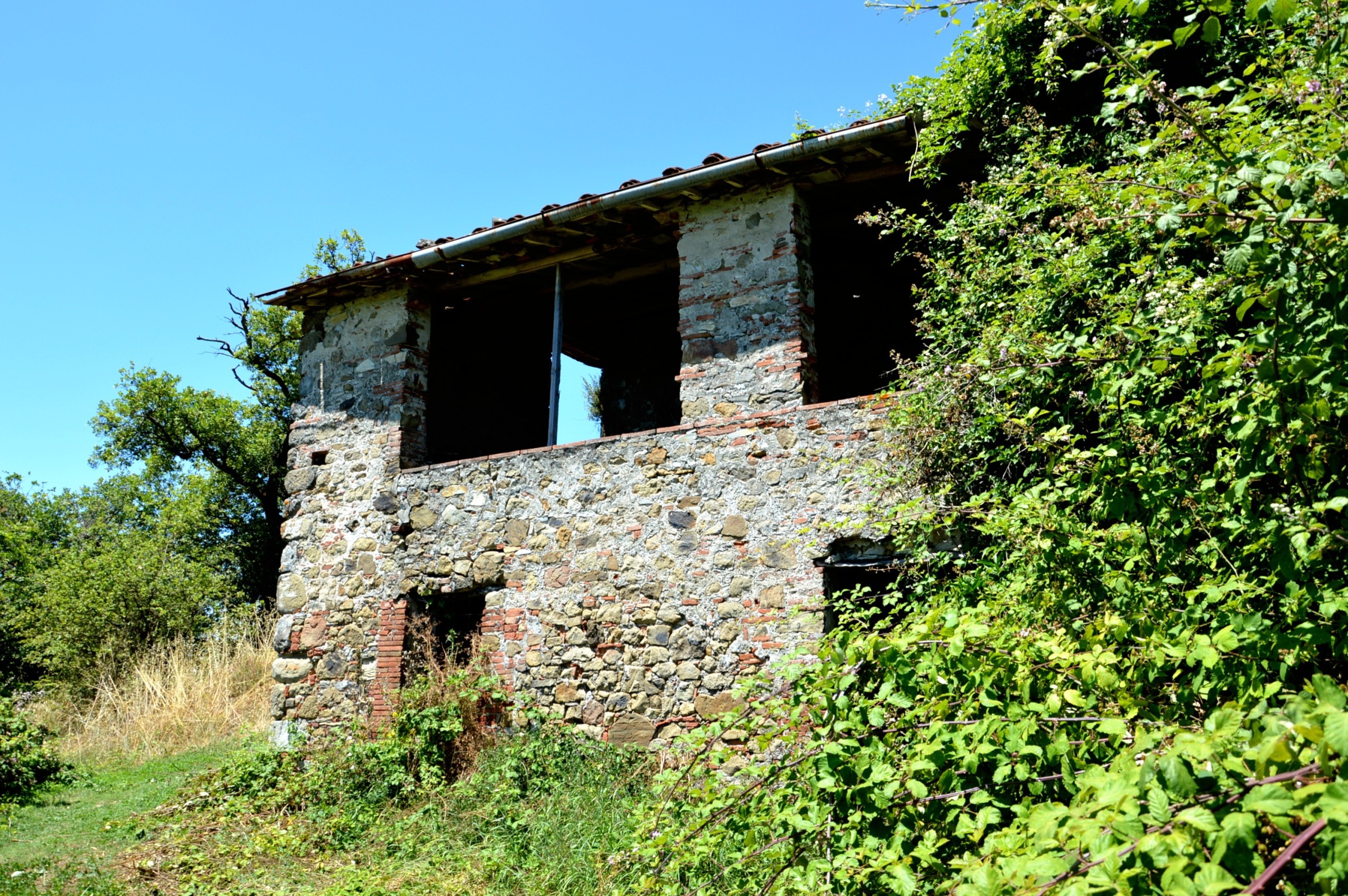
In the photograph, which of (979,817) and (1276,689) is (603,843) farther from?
(1276,689)

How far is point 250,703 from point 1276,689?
37.7ft

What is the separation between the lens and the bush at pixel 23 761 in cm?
882

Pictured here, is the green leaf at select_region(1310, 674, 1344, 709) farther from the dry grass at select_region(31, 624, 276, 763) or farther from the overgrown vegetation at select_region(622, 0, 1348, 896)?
the dry grass at select_region(31, 624, 276, 763)

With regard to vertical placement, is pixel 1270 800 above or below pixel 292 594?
below

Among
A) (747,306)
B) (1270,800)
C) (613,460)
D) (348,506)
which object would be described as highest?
(747,306)

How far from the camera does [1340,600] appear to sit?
2141mm

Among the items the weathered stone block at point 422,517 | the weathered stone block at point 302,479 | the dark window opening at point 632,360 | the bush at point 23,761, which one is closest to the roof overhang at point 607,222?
the weathered stone block at point 302,479

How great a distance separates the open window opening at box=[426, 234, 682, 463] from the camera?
940cm

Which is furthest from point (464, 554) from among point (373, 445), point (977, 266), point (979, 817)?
point (979, 817)

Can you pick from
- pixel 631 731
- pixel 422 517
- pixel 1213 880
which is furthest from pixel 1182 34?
pixel 422 517

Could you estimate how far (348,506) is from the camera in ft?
29.2

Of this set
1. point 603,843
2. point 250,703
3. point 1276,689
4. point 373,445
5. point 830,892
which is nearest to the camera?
point 1276,689

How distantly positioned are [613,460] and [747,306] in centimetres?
167

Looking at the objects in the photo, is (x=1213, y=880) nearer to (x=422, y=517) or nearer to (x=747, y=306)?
(x=747, y=306)
